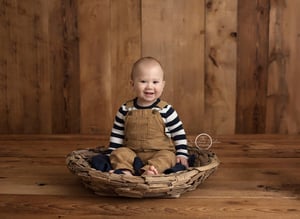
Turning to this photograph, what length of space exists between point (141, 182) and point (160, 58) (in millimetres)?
1034

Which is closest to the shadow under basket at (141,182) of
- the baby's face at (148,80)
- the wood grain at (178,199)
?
the wood grain at (178,199)

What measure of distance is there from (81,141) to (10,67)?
49cm

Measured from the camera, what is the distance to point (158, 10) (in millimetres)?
2115

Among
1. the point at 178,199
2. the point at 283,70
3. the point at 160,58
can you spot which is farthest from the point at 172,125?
the point at 283,70

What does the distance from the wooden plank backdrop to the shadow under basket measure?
84cm

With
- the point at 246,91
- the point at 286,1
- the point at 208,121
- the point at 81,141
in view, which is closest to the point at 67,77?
the point at 81,141

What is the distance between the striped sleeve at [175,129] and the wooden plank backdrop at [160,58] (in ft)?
2.29

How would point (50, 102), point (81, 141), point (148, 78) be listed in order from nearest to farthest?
1. point (148, 78)
2. point (81, 141)
3. point (50, 102)

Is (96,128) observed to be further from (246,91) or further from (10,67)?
(246,91)

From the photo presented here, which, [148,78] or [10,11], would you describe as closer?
[148,78]

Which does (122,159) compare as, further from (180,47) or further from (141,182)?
(180,47)

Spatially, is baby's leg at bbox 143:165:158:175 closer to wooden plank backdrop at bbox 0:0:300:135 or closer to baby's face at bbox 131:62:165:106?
baby's face at bbox 131:62:165:106

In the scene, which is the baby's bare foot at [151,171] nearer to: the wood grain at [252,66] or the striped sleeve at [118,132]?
the striped sleeve at [118,132]

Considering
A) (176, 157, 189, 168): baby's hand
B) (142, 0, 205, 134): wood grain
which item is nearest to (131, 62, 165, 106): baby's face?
(176, 157, 189, 168): baby's hand
